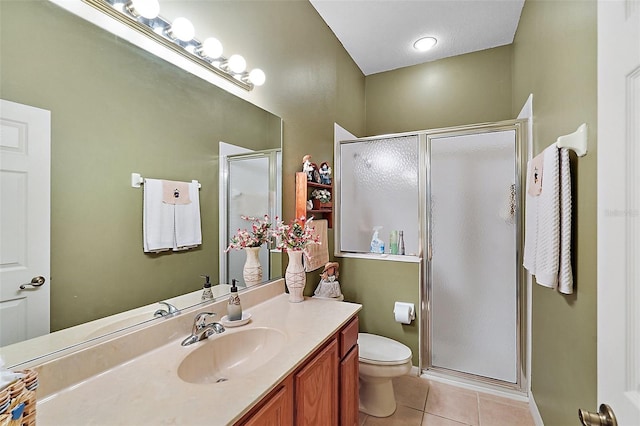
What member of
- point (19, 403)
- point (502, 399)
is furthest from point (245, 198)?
point (502, 399)

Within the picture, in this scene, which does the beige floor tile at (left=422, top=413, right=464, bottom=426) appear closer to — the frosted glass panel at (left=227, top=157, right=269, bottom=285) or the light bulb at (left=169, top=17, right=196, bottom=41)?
the frosted glass panel at (left=227, top=157, right=269, bottom=285)

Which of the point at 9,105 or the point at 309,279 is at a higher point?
the point at 9,105

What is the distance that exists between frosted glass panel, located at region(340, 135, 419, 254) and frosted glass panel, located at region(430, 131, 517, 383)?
0.19m

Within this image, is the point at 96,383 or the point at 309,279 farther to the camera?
the point at 309,279

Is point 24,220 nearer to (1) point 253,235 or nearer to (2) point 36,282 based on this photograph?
Result: (2) point 36,282

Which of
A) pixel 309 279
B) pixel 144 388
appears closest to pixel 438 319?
pixel 309 279

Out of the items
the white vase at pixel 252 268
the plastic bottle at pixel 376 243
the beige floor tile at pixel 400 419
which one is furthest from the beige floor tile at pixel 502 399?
the white vase at pixel 252 268

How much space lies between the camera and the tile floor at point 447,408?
1874 mm

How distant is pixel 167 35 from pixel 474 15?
2314 mm

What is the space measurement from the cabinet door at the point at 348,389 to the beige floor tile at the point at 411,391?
0.65 metres
